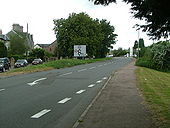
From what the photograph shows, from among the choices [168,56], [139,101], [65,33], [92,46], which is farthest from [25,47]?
[139,101]

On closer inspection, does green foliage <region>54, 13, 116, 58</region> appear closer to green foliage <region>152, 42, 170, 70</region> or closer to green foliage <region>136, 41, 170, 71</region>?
green foliage <region>136, 41, 170, 71</region>

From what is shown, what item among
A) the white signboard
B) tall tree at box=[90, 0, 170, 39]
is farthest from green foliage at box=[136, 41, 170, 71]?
tall tree at box=[90, 0, 170, 39]

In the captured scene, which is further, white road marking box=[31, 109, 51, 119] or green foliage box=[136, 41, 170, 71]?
green foliage box=[136, 41, 170, 71]

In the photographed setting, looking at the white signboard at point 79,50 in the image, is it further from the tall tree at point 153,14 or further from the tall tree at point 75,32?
the tall tree at point 153,14

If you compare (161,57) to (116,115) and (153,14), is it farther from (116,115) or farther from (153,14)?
(153,14)

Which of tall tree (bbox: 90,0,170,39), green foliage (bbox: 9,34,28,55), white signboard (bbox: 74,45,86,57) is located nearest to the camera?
tall tree (bbox: 90,0,170,39)

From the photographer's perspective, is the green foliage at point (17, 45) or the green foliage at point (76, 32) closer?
the green foliage at point (76, 32)

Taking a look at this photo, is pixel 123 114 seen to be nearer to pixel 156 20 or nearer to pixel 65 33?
pixel 156 20

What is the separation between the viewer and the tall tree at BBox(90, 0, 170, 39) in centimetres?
677

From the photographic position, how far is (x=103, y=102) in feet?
37.4

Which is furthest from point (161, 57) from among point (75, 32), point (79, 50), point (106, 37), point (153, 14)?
point (106, 37)

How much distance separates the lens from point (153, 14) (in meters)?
7.54

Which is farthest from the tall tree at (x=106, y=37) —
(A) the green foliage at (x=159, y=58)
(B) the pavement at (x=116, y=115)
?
(B) the pavement at (x=116, y=115)

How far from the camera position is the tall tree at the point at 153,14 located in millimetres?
6766
